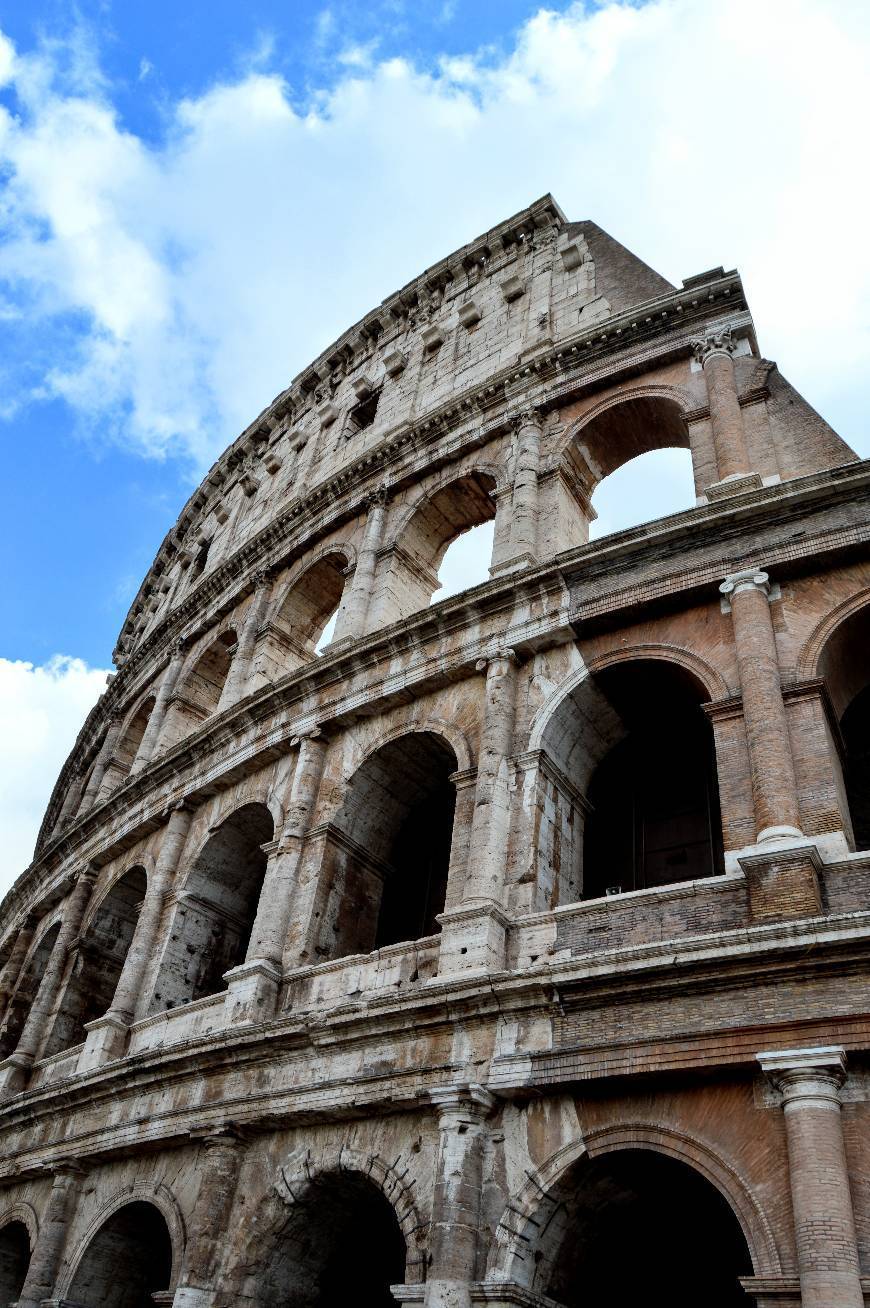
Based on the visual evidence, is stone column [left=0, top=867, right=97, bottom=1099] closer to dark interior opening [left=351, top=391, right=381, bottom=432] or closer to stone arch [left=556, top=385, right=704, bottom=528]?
dark interior opening [left=351, top=391, right=381, bottom=432]

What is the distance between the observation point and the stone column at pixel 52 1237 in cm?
1070

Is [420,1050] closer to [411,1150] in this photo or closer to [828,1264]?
[411,1150]

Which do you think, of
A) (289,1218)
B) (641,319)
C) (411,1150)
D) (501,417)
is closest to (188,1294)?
(289,1218)

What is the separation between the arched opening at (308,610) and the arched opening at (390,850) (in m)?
4.72

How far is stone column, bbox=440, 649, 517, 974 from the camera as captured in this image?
8547 mm

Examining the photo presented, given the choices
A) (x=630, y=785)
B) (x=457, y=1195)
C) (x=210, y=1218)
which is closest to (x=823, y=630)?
(x=630, y=785)

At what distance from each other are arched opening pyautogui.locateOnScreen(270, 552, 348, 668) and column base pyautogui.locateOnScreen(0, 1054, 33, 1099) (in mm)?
6452

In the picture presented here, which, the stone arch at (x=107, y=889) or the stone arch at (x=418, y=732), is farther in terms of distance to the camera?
the stone arch at (x=107, y=889)

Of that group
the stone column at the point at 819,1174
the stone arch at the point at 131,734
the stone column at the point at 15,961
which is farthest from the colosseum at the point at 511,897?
the stone arch at the point at 131,734

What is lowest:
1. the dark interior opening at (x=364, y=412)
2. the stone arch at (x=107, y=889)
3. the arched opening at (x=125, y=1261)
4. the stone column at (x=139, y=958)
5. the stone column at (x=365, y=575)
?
the arched opening at (x=125, y=1261)

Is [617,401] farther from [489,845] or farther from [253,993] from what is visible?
[253,993]

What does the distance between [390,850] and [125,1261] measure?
5.02m

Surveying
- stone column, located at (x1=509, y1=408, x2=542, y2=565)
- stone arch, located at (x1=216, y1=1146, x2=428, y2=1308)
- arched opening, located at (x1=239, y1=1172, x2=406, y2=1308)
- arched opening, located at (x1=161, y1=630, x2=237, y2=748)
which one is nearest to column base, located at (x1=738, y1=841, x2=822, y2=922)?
stone arch, located at (x1=216, y1=1146, x2=428, y2=1308)

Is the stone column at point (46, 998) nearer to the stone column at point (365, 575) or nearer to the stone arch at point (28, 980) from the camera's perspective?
the stone arch at point (28, 980)
